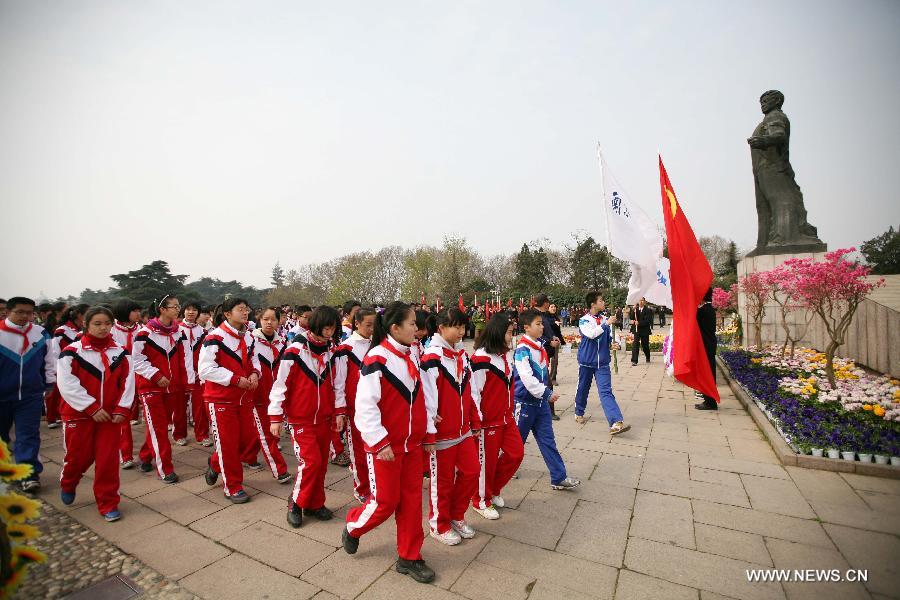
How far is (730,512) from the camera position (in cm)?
348

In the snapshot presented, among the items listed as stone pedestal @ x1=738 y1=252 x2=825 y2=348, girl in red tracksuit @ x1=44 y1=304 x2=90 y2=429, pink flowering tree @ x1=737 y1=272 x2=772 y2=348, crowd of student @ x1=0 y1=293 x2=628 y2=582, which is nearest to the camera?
crowd of student @ x1=0 y1=293 x2=628 y2=582

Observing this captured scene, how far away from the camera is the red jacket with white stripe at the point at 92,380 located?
11.5 feet

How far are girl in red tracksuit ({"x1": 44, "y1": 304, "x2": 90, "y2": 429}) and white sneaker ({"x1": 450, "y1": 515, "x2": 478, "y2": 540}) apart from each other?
4.35m

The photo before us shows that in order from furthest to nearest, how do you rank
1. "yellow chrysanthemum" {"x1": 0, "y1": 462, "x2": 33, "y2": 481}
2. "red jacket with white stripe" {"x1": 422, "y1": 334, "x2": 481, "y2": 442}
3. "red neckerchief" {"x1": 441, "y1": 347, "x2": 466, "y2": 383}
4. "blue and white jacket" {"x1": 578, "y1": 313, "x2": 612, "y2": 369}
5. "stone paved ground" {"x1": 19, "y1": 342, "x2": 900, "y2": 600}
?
"blue and white jacket" {"x1": 578, "y1": 313, "x2": 612, "y2": 369} → "red neckerchief" {"x1": 441, "y1": 347, "x2": 466, "y2": 383} → "red jacket with white stripe" {"x1": 422, "y1": 334, "x2": 481, "y2": 442} → "stone paved ground" {"x1": 19, "y1": 342, "x2": 900, "y2": 600} → "yellow chrysanthemum" {"x1": 0, "y1": 462, "x2": 33, "y2": 481}

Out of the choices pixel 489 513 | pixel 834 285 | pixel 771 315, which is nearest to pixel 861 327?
pixel 771 315

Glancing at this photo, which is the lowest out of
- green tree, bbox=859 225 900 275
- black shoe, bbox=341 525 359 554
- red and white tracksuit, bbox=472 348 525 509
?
black shoe, bbox=341 525 359 554

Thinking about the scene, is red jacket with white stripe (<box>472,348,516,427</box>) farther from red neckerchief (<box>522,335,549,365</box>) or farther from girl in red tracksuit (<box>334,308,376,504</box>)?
girl in red tracksuit (<box>334,308,376,504</box>)

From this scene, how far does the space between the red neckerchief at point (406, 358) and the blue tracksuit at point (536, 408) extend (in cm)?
128

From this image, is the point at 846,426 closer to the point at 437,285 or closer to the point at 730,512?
the point at 730,512

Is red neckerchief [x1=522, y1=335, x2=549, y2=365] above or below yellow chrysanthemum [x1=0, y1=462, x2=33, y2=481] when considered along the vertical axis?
above

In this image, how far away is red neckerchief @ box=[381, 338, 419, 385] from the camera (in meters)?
2.84

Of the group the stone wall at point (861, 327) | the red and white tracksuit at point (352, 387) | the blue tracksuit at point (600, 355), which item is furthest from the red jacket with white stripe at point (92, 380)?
the stone wall at point (861, 327)

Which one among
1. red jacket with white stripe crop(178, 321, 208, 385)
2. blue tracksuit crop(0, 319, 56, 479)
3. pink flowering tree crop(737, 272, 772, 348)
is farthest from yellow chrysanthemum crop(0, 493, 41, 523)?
pink flowering tree crop(737, 272, 772, 348)

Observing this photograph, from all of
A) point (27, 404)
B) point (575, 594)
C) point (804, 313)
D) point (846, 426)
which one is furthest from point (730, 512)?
point (804, 313)
